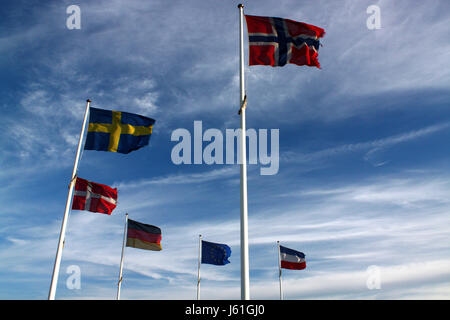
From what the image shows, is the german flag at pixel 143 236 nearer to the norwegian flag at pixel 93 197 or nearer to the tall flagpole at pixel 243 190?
the norwegian flag at pixel 93 197

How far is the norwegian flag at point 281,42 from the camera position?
1307 centimetres

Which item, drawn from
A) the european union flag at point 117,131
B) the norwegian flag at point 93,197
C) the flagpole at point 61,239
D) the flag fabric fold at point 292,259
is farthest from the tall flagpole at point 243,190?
the flag fabric fold at point 292,259

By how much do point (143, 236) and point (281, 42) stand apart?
2320 centimetres

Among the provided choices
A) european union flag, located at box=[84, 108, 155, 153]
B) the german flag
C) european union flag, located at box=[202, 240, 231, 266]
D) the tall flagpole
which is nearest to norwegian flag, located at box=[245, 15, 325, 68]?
the tall flagpole

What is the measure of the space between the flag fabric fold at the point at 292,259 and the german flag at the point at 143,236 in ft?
51.4

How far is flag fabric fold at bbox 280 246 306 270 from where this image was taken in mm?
36000

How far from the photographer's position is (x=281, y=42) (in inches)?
532

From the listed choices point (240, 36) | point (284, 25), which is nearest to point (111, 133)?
point (240, 36)

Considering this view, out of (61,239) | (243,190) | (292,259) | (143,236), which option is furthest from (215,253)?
(243,190)

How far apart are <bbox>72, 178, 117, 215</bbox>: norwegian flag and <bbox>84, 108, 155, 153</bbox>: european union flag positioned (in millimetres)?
3697

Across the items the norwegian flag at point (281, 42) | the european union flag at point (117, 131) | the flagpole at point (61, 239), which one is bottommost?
the flagpole at point (61, 239)

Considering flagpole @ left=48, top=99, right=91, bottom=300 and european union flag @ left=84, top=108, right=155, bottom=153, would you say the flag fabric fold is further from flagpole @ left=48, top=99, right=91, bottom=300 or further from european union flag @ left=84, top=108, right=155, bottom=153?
flagpole @ left=48, top=99, right=91, bottom=300
